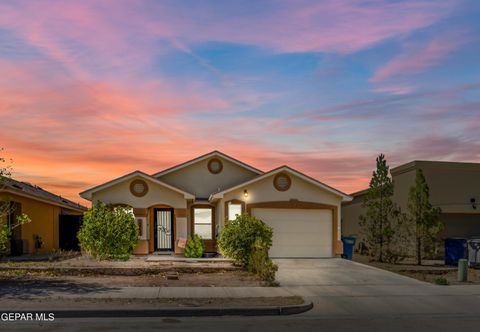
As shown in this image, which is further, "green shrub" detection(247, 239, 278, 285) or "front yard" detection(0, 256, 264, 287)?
"green shrub" detection(247, 239, 278, 285)

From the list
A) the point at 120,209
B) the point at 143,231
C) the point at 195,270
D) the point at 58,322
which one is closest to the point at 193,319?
the point at 58,322

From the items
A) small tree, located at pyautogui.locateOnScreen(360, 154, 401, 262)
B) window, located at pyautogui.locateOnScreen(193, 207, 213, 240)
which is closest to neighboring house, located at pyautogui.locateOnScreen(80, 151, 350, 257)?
window, located at pyautogui.locateOnScreen(193, 207, 213, 240)

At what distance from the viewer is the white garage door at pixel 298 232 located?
25.4m

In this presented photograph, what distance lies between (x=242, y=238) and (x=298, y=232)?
5.80 metres

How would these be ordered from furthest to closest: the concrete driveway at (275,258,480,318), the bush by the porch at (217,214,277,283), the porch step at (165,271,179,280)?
Answer: 1. the bush by the porch at (217,214,277,283)
2. the porch step at (165,271,179,280)
3. the concrete driveway at (275,258,480,318)

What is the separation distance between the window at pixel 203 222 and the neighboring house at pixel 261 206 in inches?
18.6

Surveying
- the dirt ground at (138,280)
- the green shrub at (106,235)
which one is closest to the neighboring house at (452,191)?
the dirt ground at (138,280)

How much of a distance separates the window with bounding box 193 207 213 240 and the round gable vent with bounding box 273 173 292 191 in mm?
4081

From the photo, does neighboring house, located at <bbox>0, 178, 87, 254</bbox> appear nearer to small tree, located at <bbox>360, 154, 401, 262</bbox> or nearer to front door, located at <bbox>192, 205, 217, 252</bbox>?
front door, located at <bbox>192, 205, 217, 252</bbox>

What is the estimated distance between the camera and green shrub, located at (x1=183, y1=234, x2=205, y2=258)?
25.0m

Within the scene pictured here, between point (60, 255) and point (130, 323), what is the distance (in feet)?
53.9

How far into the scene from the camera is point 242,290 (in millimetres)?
14836

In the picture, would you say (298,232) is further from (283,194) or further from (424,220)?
(424,220)

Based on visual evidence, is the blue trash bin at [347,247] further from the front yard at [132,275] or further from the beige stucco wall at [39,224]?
the beige stucco wall at [39,224]
